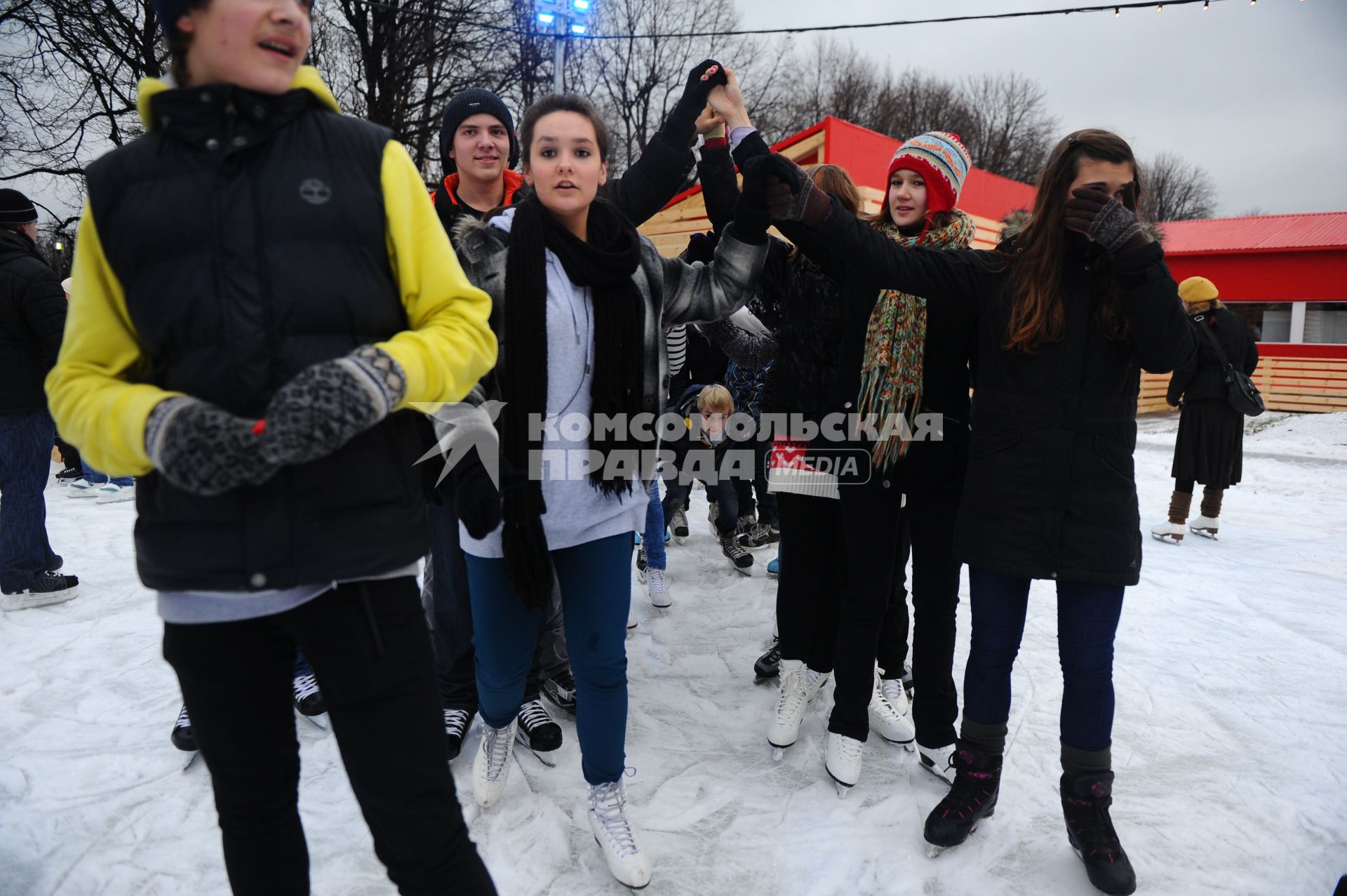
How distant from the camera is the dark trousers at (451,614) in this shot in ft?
9.32

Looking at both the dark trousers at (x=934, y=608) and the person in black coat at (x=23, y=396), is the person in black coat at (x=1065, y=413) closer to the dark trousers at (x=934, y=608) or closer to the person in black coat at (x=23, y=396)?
the dark trousers at (x=934, y=608)

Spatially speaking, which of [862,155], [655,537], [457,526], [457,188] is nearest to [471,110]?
[457,188]

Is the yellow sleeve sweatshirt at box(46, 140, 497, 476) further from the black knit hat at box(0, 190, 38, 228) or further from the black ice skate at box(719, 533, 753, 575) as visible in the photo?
the black knit hat at box(0, 190, 38, 228)

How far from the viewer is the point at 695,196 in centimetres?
999

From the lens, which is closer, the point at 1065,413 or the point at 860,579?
the point at 1065,413

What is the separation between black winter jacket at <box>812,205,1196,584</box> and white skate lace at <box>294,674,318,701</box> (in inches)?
101

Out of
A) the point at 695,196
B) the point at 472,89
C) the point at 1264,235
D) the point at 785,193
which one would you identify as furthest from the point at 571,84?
the point at 785,193

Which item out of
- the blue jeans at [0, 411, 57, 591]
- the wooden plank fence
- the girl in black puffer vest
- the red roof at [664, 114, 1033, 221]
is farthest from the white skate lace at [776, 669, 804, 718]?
the wooden plank fence

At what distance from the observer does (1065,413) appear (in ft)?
6.91

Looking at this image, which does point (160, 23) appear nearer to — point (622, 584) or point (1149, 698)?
point (622, 584)

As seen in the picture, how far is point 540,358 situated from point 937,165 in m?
1.52

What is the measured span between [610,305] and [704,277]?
1.22ft

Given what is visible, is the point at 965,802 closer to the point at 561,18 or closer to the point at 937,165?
the point at 937,165

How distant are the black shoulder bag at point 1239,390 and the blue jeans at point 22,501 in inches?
288
